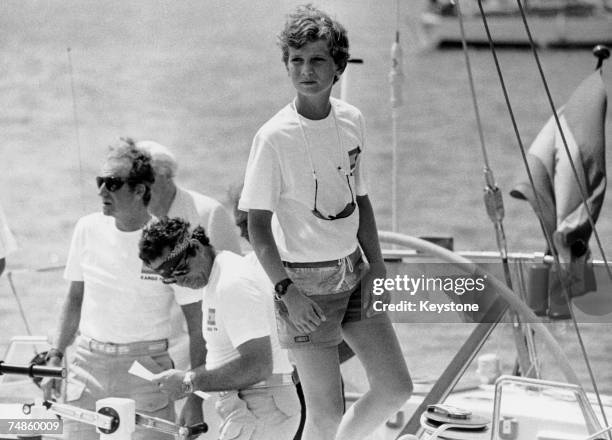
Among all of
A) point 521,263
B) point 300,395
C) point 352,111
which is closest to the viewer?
point 352,111

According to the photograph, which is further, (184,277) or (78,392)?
(78,392)

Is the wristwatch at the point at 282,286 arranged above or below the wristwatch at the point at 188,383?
above

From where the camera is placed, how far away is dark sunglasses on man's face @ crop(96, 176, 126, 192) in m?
4.25

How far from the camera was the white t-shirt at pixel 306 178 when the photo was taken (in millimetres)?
3418

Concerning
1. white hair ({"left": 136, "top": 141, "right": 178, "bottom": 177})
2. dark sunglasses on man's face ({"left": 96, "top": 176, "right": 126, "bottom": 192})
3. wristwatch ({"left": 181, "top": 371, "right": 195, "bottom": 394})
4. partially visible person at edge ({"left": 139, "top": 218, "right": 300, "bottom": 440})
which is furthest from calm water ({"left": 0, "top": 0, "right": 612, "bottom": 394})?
wristwatch ({"left": 181, "top": 371, "right": 195, "bottom": 394})

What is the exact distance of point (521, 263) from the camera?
15.6 feet

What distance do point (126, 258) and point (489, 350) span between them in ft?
16.2

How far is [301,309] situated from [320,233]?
0.72 ft

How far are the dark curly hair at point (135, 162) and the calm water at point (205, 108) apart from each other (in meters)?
1.04

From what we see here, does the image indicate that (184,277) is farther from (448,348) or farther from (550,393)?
(448,348)

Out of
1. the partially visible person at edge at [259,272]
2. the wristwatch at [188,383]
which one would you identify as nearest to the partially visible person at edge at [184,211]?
the partially visible person at edge at [259,272]

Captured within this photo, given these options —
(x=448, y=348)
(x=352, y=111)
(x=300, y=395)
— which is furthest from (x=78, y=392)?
(x=448, y=348)

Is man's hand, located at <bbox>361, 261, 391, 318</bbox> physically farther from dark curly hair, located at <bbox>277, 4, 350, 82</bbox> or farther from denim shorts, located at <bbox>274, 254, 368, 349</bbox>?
dark curly hair, located at <bbox>277, 4, 350, 82</bbox>

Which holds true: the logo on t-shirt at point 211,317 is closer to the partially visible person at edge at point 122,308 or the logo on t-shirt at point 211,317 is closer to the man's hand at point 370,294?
the partially visible person at edge at point 122,308
